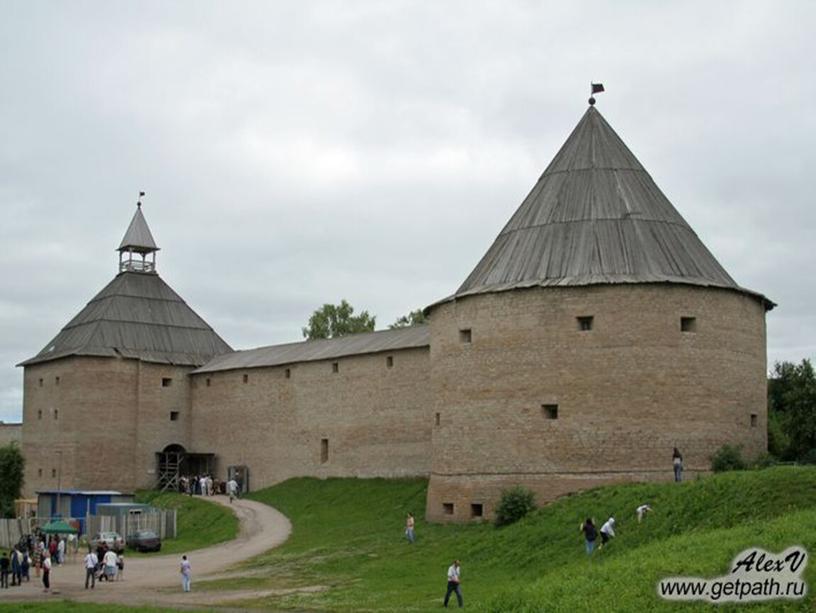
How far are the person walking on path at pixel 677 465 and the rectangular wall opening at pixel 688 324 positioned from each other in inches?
125

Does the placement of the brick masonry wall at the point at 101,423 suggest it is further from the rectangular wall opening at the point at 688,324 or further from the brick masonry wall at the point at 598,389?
the rectangular wall opening at the point at 688,324

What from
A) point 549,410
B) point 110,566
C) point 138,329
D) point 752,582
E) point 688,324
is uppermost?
point 138,329

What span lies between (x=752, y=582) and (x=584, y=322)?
47.6ft

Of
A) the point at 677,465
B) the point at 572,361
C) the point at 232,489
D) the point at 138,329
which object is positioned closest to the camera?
the point at 677,465

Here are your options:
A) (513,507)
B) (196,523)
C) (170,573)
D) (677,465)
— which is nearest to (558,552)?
(513,507)

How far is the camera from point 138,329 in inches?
1909

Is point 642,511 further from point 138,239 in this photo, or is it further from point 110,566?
point 138,239

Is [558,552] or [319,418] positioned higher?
[319,418]

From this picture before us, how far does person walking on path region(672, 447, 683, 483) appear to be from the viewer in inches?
1050

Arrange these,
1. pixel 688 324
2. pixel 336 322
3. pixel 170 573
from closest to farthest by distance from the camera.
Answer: pixel 170 573 < pixel 688 324 < pixel 336 322

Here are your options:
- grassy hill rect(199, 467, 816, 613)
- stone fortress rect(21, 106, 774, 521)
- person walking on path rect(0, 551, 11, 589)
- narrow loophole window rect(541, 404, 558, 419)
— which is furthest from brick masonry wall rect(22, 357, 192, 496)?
narrow loophole window rect(541, 404, 558, 419)

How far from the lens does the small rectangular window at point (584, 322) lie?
28.5 m

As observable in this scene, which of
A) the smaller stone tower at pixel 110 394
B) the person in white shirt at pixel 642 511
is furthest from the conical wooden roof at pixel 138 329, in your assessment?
the person in white shirt at pixel 642 511

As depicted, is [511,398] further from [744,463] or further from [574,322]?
[744,463]
